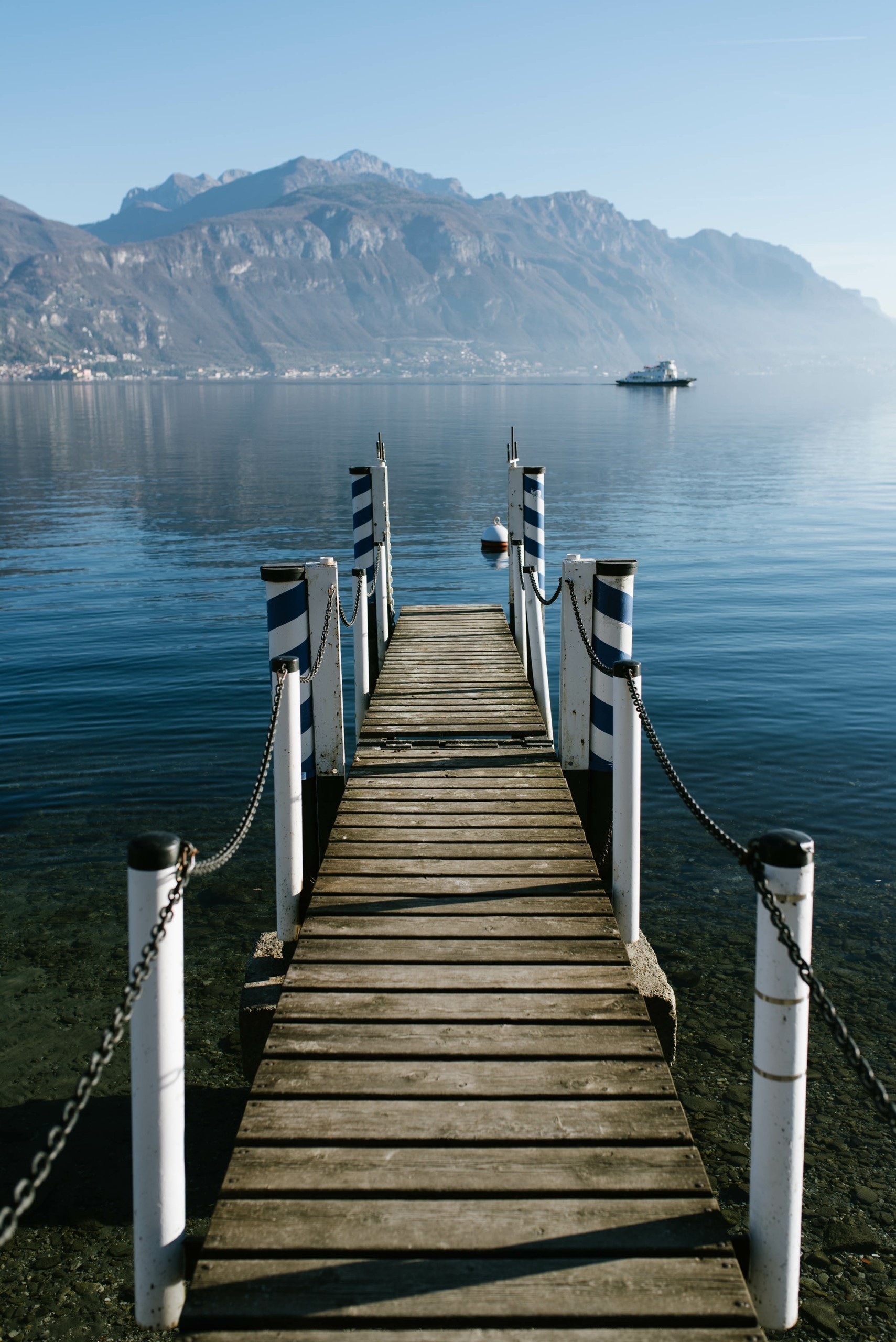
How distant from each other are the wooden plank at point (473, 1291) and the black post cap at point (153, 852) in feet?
4.16

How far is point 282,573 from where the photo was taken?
6918 millimetres

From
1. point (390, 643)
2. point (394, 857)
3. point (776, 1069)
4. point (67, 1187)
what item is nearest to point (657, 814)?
point (390, 643)

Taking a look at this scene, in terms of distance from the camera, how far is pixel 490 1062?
4277 mm

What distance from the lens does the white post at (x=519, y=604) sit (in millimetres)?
11913

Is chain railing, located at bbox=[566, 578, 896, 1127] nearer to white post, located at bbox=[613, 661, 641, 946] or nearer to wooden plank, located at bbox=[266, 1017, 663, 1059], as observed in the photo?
wooden plank, located at bbox=[266, 1017, 663, 1059]

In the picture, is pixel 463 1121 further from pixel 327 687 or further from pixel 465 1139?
pixel 327 687

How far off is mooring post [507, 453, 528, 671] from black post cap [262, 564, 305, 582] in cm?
503

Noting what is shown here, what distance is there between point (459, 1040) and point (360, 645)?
19.5 ft

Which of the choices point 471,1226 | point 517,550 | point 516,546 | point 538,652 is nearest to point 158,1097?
point 471,1226

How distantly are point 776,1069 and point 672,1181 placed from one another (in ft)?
2.16

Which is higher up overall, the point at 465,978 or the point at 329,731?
the point at 329,731

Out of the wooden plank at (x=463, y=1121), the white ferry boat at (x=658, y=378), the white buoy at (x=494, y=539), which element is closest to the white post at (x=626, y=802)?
the wooden plank at (x=463, y=1121)

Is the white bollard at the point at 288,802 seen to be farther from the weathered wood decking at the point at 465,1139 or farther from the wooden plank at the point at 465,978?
the wooden plank at the point at 465,978

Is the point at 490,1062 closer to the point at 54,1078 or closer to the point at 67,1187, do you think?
the point at 67,1187
